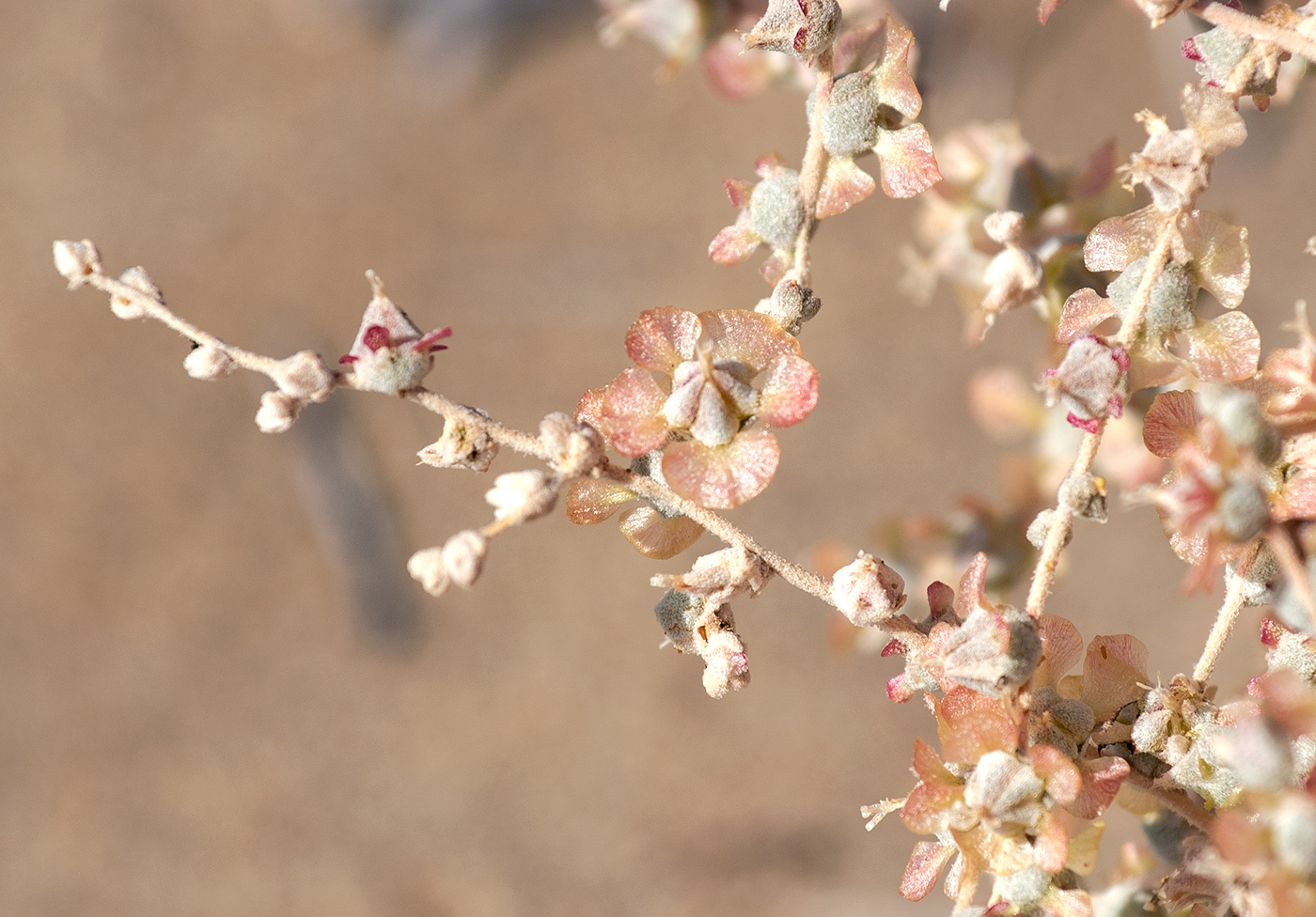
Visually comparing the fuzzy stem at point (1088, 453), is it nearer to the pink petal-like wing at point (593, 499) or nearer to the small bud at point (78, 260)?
the pink petal-like wing at point (593, 499)

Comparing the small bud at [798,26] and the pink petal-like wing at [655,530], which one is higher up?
the small bud at [798,26]

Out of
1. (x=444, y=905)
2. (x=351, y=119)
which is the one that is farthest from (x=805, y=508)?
(x=351, y=119)

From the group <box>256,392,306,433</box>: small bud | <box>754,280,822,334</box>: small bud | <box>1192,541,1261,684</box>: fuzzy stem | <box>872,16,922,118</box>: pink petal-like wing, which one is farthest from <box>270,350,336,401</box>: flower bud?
<box>1192,541,1261,684</box>: fuzzy stem

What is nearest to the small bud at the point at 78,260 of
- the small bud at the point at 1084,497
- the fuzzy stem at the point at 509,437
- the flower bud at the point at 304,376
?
the fuzzy stem at the point at 509,437

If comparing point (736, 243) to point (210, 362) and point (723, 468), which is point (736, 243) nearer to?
point (723, 468)

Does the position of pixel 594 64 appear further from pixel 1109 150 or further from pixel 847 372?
pixel 1109 150

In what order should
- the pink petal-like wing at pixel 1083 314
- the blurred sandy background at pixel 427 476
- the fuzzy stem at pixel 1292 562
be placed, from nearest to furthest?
the fuzzy stem at pixel 1292 562
the pink petal-like wing at pixel 1083 314
the blurred sandy background at pixel 427 476
